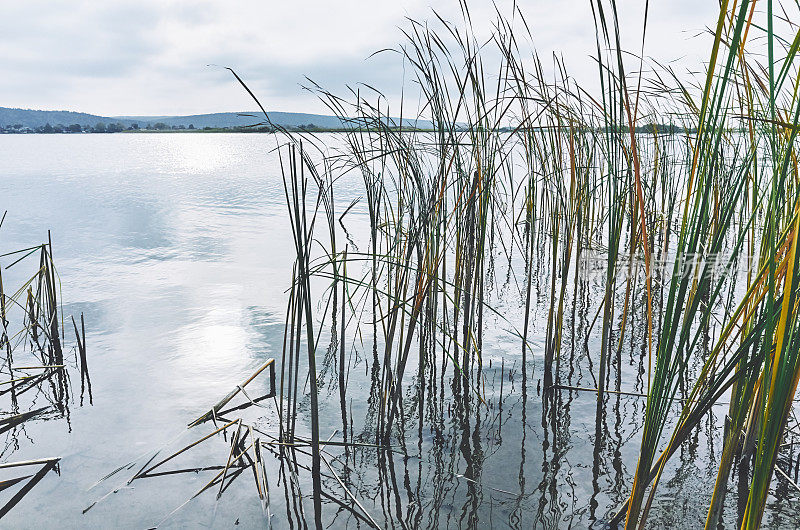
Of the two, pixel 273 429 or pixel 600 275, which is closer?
pixel 273 429

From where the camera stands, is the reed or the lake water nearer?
the reed

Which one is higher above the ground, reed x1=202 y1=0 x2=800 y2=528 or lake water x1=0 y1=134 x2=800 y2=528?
reed x1=202 y1=0 x2=800 y2=528

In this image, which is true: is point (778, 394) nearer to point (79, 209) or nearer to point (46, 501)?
point (46, 501)

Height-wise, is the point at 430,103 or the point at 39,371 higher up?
the point at 430,103

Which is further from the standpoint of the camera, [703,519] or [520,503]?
[520,503]

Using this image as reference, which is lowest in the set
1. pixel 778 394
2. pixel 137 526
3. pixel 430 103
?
pixel 137 526

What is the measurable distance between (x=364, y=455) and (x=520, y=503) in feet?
2.09

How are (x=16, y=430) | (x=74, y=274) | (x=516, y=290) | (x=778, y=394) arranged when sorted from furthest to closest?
(x=74, y=274) < (x=516, y=290) < (x=16, y=430) < (x=778, y=394)

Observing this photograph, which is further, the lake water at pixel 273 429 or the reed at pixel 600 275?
the lake water at pixel 273 429

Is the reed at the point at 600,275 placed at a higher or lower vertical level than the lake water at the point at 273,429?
higher

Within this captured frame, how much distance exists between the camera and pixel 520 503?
73.6 inches

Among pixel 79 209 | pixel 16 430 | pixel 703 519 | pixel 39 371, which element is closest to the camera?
pixel 703 519

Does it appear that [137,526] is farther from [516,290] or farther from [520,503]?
[516,290]

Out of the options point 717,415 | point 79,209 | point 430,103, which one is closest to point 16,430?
point 430,103
